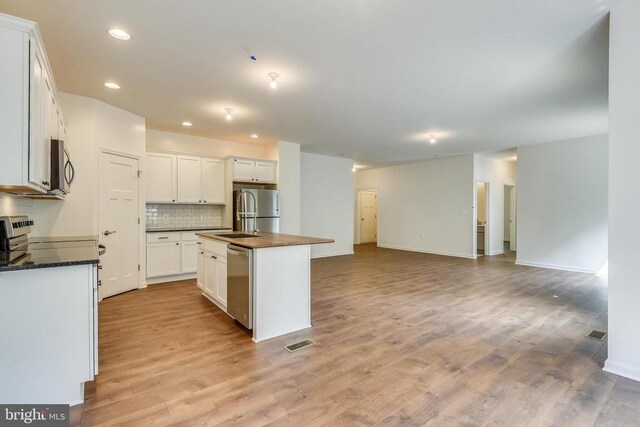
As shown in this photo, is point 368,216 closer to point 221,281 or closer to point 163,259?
point 163,259

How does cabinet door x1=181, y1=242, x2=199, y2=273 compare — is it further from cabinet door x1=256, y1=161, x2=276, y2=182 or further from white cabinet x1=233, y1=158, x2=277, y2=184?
cabinet door x1=256, y1=161, x2=276, y2=182

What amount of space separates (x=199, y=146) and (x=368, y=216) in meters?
7.00

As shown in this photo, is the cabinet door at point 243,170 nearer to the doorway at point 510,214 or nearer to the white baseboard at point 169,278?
the white baseboard at point 169,278

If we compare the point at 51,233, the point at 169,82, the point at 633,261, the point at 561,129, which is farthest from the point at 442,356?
the point at 561,129

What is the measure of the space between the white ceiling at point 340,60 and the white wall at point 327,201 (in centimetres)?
265

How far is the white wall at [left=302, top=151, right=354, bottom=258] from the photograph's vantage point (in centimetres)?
763

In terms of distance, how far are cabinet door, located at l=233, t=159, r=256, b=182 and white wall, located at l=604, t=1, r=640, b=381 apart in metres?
5.11

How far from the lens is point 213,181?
5750 millimetres

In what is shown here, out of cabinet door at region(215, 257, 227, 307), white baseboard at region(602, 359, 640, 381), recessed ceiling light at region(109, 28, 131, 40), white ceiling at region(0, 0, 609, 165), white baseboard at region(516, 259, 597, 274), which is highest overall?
white ceiling at region(0, 0, 609, 165)

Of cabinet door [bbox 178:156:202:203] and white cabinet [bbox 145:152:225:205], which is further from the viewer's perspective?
cabinet door [bbox 178:156:202:203]

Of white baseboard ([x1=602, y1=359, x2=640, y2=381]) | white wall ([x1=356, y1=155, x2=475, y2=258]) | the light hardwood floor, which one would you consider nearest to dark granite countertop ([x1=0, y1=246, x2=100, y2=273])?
the light hardwood floor

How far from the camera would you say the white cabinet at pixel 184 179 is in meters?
5.08

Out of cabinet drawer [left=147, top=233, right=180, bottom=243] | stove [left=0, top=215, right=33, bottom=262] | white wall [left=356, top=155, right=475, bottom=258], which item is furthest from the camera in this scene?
white wall [left=356, top=155, right=475, bottom=258]

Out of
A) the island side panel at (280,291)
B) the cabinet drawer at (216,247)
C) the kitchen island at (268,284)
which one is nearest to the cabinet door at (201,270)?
the cabinet drawer at (216,247)
